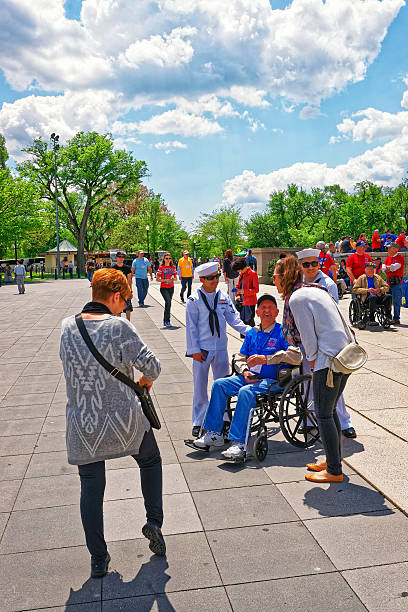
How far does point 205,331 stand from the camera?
17.7ft

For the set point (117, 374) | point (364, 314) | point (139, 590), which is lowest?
point (139, 590)

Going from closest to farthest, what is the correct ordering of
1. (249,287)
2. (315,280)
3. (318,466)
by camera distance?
(318,466)
(315,280)
(249,287)

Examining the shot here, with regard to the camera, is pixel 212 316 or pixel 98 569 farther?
pixel 212 316

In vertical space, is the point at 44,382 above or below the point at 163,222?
below

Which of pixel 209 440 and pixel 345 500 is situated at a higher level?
pixel 209 440

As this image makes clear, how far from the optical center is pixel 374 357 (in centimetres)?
888

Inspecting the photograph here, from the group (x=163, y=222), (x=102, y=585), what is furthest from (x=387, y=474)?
(x=163, y=222)

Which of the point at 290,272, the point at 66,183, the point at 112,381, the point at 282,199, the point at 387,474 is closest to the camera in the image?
the point at 112,381

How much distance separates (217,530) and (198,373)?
6.88 ft

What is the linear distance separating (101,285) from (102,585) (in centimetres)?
164

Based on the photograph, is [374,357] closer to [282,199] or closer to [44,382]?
[44,382]

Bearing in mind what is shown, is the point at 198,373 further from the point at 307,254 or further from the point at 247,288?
the point at 247,288

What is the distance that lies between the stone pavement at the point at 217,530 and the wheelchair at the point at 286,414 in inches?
4.9

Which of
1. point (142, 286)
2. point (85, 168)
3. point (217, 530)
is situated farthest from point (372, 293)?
point (85, 168)
